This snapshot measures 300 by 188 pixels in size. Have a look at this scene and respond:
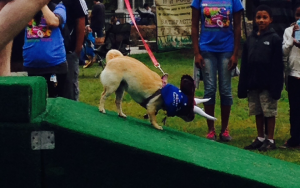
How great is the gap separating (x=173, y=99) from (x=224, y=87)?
2.21 m

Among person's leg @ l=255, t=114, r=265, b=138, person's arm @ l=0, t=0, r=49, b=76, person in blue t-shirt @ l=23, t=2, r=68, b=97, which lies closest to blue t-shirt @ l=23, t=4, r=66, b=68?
person in blue t-shirt @ l=23, t=2, r=68, b=97

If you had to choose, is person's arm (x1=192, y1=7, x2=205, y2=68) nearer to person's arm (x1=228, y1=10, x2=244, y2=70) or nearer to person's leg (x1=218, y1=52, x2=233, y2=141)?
person's leg (x1=218, y1=52, x2=233, y2=141)

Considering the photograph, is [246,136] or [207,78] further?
[246,136]

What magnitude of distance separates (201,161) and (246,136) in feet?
11.9

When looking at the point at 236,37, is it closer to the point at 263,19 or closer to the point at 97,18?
the point at 263,19

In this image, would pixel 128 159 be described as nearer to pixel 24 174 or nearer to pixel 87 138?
pixel 87 138

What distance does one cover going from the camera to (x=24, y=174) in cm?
277

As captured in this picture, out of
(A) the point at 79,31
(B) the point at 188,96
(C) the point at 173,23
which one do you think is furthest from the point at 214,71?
→ (C) the point at 173,23

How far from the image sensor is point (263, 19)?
5.79 m

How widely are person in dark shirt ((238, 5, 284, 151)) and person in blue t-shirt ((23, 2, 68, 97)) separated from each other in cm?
194

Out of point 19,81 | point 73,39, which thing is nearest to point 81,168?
point 19,81

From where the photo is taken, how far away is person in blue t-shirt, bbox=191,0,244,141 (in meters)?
5.92

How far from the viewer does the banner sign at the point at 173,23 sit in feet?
49.2

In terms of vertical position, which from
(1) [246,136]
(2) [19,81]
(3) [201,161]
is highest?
(2) [19,81]
